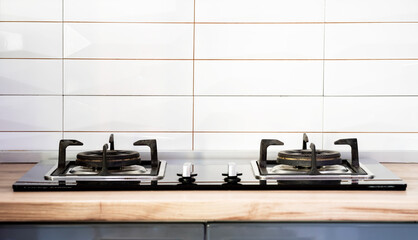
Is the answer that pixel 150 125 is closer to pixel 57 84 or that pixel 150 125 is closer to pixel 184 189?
pixel 57 84

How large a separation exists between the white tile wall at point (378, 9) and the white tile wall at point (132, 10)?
19.9 inches

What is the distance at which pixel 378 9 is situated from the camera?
65.6 inches

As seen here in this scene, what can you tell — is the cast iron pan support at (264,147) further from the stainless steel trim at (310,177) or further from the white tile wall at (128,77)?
the white tile wall at (128,77)

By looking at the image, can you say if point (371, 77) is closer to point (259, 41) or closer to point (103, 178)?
point (259, 41)

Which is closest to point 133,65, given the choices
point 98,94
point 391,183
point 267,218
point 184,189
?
point 98,94

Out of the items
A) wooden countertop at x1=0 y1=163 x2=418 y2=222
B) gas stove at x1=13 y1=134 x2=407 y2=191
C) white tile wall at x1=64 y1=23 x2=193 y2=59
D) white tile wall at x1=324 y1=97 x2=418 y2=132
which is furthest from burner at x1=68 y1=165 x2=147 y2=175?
white tile wall at x1=324 y1=97 x2=418 y2=132

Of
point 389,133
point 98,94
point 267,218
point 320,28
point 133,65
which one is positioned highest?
point 320,28

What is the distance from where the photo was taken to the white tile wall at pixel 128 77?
65.7 inches

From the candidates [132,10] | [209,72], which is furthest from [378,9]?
[132,10]

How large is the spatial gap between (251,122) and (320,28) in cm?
40

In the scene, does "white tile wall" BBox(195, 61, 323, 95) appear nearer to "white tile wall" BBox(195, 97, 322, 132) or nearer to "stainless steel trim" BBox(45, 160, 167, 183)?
"white tile wall" BBox(195, 97, 322, 132)

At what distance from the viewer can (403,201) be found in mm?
1081

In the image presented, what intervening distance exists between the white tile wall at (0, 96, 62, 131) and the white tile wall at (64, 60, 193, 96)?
0.26 ft

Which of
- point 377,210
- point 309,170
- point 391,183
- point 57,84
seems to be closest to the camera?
point 377,210
